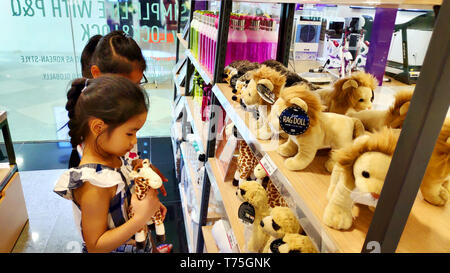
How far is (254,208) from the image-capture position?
1.10 metres

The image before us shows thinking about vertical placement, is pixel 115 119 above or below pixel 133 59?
below

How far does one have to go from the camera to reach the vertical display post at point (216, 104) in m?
1.52

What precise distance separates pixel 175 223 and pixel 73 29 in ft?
9.86

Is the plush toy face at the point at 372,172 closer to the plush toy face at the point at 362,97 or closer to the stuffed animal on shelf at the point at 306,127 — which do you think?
the stuffed animal on shelf at the point at 306,127

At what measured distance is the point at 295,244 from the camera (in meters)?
0.79

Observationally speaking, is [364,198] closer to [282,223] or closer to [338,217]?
[338,217]

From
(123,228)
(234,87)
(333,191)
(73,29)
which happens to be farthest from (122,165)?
(73,29)

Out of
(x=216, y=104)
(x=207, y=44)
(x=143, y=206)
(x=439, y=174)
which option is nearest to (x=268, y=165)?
(x=439, y=174)

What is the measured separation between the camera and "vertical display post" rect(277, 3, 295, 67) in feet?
5.75

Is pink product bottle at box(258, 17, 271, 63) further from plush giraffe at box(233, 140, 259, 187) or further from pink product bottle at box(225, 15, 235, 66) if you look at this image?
plush giraffe at box(233, 140, 259, 187)

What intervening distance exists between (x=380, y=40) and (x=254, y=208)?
1607mm

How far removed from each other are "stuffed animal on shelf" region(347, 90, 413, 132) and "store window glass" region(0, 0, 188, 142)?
373 centimetres

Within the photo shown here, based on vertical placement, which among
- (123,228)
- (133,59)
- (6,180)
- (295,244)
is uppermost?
(133,59)
